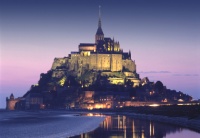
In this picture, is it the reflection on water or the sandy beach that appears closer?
the reflection on water

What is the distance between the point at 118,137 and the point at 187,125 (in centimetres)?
1921

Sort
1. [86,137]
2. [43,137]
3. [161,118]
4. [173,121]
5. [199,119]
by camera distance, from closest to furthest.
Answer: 1. [86,137]
2. [43,137]
3. [199,119]
4. [173,121]
5. [161,118]

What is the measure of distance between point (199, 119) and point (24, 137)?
2455 cm

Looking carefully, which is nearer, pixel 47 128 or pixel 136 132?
pixel 136 132

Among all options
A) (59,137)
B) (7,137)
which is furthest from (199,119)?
(7,137)

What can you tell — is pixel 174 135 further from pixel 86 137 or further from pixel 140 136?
pixel 86 137

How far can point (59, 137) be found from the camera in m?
53.7

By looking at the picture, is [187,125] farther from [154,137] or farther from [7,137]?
[7,137]

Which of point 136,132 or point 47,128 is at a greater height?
point 136,132

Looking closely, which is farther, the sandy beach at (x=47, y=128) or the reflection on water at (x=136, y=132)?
the sandy beach at (x=47, y=128)

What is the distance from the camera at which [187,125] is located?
65812mm

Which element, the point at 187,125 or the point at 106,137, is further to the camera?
the point at 187,125

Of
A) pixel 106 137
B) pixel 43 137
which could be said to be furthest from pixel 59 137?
pixel 106 137

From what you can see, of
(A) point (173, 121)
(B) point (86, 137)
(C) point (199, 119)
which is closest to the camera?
(B) point (86, 137)
